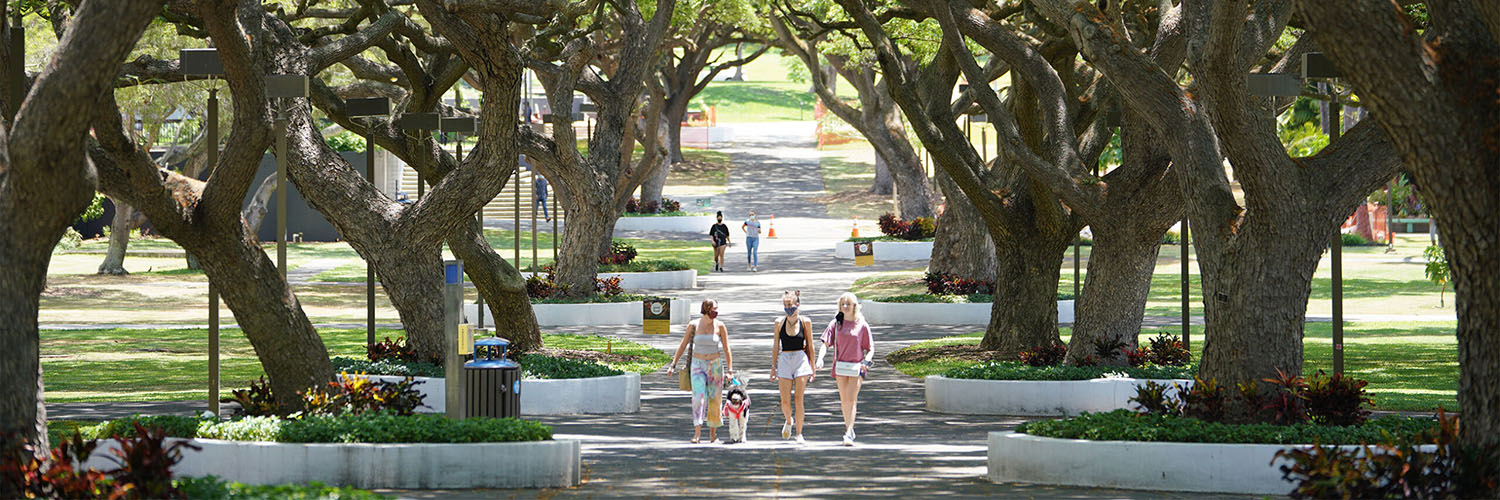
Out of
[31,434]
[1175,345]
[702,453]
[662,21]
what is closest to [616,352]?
[662,21]

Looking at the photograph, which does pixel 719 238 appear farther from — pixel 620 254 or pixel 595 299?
pixel 595 299

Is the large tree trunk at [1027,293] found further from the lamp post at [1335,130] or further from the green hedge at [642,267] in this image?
the green hedge at [642,267]

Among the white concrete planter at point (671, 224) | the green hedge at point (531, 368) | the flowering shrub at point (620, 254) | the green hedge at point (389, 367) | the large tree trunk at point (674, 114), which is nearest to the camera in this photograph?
the green hedge at point (389, 367)

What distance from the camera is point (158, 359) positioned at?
77.6 ft

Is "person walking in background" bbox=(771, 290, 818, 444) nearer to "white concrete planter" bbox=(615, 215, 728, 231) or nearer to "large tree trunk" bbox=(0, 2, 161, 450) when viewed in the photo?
"large tree trunk" bbox=(0, 2, 161, 450)

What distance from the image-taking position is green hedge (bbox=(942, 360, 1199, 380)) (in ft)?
58.9

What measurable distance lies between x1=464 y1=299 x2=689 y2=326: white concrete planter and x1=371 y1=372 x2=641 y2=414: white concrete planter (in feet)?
36.8

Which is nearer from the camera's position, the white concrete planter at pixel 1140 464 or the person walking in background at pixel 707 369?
the white concrete planter at pixel 1140 464

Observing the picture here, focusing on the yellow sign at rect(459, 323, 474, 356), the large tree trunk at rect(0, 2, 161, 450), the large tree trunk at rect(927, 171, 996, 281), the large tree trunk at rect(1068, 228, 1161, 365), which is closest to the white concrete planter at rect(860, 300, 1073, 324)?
the large tree trunk at rect(927, 171, 996, 281)

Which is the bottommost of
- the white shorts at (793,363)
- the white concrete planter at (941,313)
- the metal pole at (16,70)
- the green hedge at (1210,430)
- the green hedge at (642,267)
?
the white concrete planter at (941,313)

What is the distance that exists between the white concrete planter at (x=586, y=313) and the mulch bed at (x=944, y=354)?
671 centimetres

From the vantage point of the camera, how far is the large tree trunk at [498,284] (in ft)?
69.6

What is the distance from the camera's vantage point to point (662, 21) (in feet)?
90.9

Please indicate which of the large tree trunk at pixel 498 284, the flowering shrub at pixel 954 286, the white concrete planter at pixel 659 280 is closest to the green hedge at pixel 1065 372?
the large tree trunk at pixel 498 284
